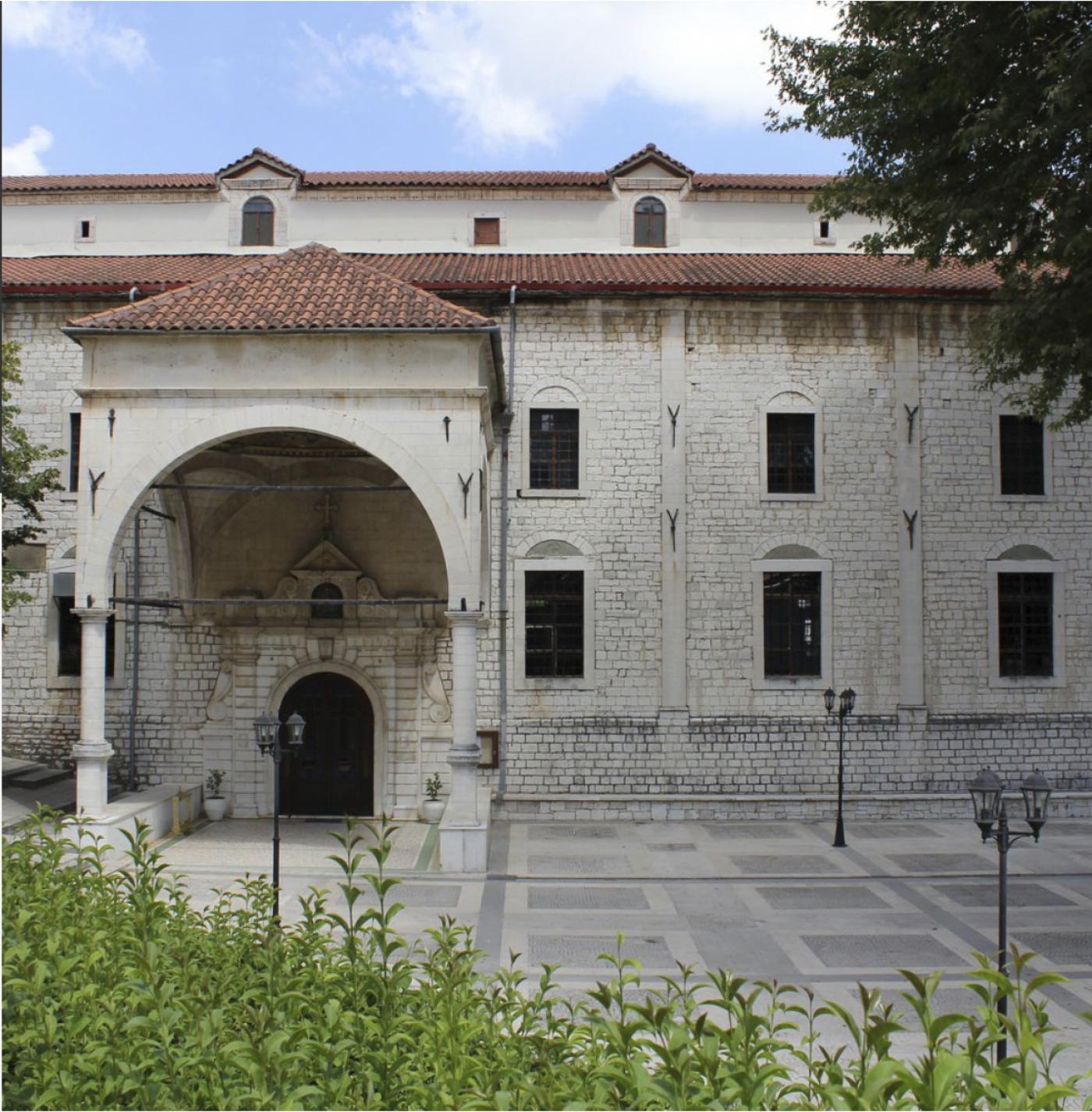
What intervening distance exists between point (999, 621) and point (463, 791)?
1082cm

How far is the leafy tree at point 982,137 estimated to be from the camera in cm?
1157

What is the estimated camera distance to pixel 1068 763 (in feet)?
62.3

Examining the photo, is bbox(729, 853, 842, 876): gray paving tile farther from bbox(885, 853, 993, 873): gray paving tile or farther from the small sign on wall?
the small sign on wall

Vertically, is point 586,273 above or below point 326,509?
above

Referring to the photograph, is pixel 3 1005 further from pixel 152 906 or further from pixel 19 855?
pixel 19 855

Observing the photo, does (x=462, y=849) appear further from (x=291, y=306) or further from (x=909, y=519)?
(x=909, y=519)

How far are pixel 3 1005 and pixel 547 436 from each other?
1542 centimetres

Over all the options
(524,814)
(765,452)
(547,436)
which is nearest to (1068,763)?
(765,452)

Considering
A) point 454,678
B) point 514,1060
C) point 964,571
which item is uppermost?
point 964,571

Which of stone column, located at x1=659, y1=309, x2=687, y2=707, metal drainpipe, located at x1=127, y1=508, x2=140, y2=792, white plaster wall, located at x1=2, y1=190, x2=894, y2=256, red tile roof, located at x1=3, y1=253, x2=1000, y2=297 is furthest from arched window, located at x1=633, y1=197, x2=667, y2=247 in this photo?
metal drainpipe, located at x1=127, y1=508, x2=140, y2=792

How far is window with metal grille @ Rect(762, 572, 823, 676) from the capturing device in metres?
18.9

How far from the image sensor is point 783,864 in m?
15.4

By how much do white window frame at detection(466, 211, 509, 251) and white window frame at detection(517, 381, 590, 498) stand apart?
15.4 ft

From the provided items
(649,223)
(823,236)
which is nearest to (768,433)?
(823,236)
